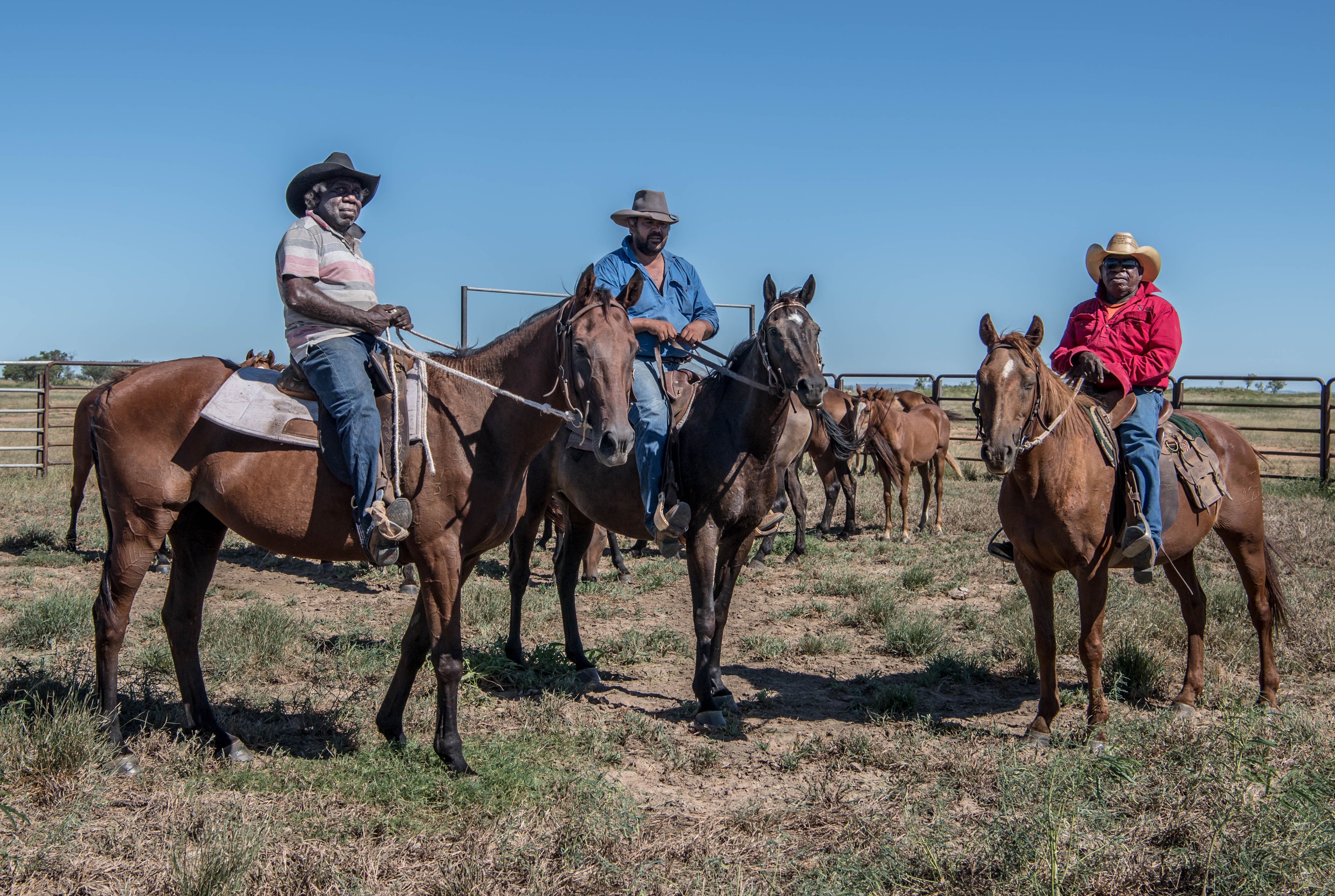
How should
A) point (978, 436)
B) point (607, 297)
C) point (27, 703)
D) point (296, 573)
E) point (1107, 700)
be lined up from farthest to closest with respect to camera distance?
point (296, 573), point (1107, 700), point (978, 436), point (27, 703), point (607, 297)

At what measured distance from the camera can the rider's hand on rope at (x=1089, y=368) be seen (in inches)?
214

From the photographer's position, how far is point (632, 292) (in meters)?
4.41

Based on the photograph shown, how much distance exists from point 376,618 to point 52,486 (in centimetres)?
1107

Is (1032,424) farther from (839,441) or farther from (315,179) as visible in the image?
(839,441)

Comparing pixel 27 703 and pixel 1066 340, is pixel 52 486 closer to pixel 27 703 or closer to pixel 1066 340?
pixel 27 703

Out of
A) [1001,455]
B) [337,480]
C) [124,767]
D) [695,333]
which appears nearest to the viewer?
[124,767]

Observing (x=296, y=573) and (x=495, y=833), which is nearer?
(x=495, y=833)

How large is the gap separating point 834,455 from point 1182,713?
8315mm

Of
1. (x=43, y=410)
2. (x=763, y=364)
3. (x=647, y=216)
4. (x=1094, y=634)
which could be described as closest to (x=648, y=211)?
(x=647, y=216)

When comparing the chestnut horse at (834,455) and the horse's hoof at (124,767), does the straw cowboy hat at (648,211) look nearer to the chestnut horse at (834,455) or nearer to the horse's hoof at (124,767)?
the horse's hoof at (124,767)

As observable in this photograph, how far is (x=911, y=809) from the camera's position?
4008 millimetres

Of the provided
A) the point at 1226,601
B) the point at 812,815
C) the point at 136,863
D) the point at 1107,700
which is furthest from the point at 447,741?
the point at 1226,601

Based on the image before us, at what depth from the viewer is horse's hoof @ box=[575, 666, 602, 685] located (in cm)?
636

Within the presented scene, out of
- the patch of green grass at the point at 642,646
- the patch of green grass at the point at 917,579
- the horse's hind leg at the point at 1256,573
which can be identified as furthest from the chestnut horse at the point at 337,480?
the patch of green grass at the point at 917,579
